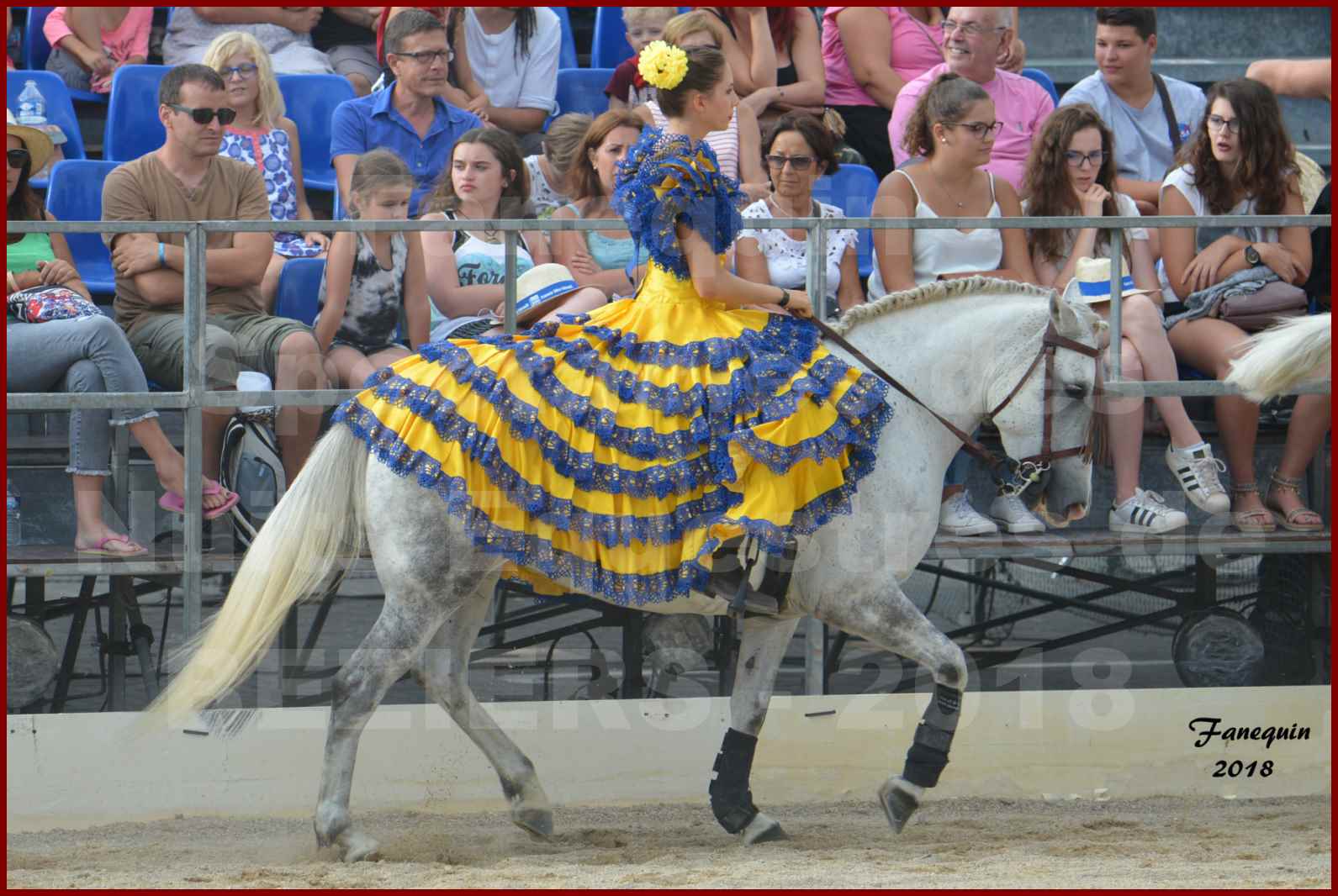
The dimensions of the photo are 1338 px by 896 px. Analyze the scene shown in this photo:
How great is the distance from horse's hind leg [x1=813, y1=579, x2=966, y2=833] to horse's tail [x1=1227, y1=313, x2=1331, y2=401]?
3.74 ft

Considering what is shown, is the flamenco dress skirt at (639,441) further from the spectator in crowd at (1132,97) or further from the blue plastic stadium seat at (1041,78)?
the blue plastic stadium seat at (1041,78)

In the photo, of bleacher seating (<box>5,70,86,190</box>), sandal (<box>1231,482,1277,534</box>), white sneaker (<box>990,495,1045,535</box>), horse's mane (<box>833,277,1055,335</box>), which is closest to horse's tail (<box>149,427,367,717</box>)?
horse's mane (<box>833,277,1055,335</box>)

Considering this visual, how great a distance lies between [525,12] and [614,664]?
3.21 meters

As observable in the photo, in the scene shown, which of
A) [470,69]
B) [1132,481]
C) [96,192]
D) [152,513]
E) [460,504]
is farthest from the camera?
[470,69]

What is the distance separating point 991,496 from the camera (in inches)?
245

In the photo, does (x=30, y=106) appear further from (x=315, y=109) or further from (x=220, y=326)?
(x=220, y=326)

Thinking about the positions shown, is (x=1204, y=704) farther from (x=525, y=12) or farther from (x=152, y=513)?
(x=525, y=12)

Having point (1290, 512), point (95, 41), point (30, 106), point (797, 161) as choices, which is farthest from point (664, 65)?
point (95, 41)

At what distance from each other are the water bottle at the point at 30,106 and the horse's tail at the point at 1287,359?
17.5 feet

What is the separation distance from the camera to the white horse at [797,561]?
4.86m

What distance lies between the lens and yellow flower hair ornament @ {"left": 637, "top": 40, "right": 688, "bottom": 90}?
5.07 metres

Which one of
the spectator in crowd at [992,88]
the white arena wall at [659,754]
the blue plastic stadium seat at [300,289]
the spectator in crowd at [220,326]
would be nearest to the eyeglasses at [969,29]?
the spectator in crowd at [992,88]

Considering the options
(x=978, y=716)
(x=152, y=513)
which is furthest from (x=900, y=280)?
(x=152, y=513)

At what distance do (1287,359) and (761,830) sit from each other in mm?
2089
